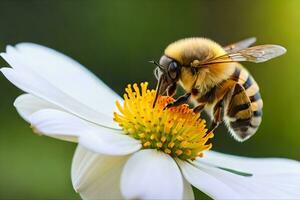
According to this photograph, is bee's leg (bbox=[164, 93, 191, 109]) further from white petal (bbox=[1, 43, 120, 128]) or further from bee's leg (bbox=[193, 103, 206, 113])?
white petal (bbox=[1, 43, 120, 128])

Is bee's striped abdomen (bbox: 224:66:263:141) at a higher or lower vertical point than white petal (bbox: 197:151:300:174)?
higher

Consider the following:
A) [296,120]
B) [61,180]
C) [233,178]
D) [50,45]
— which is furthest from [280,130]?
[233,178]

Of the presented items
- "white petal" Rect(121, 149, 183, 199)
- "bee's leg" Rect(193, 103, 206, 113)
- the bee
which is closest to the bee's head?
the bee

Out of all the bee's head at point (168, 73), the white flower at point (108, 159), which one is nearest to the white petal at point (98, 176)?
the white flower at point (108, 159)

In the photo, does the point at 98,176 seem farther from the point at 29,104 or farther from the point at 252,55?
the point at 252,55

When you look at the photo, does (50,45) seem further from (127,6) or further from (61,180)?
(61,180)

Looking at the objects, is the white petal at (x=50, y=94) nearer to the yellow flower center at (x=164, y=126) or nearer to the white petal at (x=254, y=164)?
the yellow flower center at (x=164, y=126)

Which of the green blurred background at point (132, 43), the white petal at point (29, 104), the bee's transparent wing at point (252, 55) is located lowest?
the green blurred background at point (132, 43)
